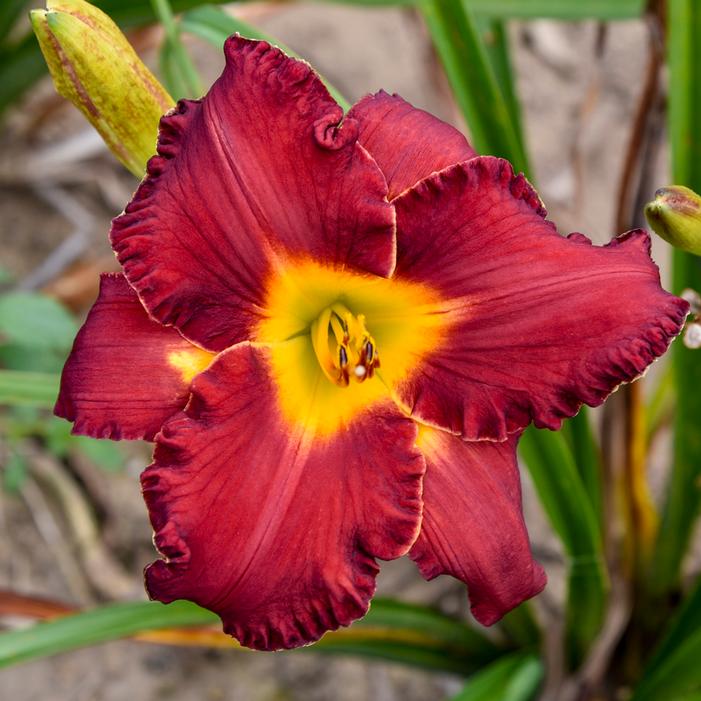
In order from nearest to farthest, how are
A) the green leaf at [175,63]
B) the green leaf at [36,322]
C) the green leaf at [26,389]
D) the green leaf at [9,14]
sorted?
1. the green leaf at [175,63]
2. the green leaf at [26,389]
3. the green leaf at [36,322]
4. the green leaf at [9,14]

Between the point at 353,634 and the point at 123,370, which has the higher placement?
the point at 123,370

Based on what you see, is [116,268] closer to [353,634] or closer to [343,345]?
[353,634]

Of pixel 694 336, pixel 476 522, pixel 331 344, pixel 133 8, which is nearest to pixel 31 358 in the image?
pixel 133 8

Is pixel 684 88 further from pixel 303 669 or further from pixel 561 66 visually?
pixel 561 66

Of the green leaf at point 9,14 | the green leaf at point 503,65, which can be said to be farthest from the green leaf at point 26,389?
the green leaf at point 9,14

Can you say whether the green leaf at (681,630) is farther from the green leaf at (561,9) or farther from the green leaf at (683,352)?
the green leaf at (561,9)

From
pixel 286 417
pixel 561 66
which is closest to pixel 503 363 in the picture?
pixel 286 417
